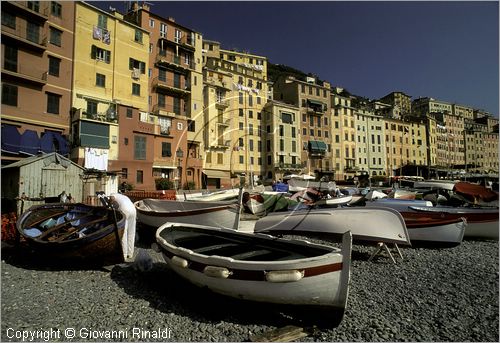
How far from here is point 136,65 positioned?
32.6 metres

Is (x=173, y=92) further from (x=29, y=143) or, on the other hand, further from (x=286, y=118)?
(x=286, y=118)

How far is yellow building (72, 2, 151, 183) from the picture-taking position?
2622cm

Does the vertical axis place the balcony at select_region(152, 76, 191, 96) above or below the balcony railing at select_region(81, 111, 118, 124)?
above

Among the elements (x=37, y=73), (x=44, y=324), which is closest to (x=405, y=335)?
(x=44, y=324)

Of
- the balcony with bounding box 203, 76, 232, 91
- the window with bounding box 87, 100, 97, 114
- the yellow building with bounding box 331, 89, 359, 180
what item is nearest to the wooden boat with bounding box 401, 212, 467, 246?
the window with bounding box 87, 100, 97, 114

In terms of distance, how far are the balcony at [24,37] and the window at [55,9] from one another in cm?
303

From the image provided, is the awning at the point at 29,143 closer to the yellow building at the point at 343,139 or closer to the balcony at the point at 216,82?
the balcony at the point at 216,82

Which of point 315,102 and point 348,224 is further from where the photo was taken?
point 315,102

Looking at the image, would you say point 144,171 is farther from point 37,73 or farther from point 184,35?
point 184,35

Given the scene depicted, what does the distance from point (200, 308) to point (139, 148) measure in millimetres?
27237

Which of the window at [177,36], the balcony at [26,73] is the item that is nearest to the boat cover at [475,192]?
the balcony at [26,73]

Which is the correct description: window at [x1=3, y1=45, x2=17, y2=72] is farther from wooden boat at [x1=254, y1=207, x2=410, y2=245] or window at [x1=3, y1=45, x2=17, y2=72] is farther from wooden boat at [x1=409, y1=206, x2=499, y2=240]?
wooden boat at [x1=409, y1=206, x2=499, y2=240]

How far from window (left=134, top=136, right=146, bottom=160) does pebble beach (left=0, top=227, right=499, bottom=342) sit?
22871 millimetres

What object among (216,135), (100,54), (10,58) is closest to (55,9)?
(100,54)
